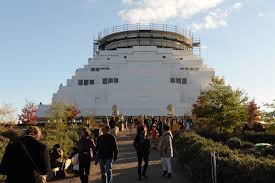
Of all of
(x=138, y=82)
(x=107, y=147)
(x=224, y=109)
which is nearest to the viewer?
(x=107, y=147)

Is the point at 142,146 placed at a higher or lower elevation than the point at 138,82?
lower

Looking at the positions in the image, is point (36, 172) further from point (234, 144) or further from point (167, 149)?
point (234, 144)

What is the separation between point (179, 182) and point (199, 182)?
2185mm

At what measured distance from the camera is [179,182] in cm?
1428

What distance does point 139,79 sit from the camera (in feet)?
256

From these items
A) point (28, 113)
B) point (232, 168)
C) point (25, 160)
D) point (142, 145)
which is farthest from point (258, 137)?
point (28, 113)

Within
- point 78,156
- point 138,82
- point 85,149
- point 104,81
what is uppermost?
point 104,81

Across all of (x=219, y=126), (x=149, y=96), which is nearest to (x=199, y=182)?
(x=219, y=126)

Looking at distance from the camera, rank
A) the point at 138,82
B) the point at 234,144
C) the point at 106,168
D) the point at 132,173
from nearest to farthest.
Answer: the point at 106,168
the point at 132,173
the point at 234,144
the point at 138,82

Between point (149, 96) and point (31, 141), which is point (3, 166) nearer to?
point (31, 141)

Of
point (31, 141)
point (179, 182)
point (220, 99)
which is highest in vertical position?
point (220, 99)

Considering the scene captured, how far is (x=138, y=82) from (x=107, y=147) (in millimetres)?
65040

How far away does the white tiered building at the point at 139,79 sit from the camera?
7412 cm

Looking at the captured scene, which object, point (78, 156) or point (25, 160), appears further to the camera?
point (78, 156)
